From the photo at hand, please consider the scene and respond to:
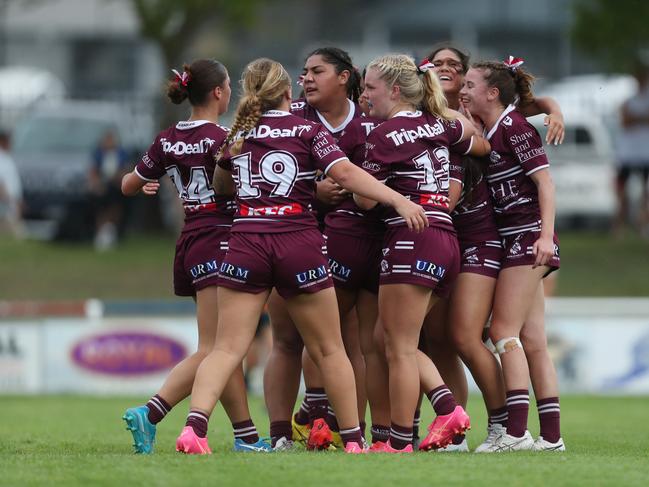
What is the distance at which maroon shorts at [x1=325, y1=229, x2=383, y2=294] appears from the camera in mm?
7789

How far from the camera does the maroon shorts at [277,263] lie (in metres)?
7.19

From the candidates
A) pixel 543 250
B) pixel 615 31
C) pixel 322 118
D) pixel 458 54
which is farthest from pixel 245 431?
pixel 615 31

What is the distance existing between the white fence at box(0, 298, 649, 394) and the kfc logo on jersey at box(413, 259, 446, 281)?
26.7ft

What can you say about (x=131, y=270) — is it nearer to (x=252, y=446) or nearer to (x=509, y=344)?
(x=252, y=446)

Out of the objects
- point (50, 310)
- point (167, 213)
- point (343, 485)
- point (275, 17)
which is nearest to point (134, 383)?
point (50, 310)

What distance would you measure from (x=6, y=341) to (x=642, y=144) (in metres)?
9.06

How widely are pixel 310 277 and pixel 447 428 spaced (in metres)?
1.14

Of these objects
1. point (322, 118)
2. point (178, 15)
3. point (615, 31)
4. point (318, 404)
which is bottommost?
point (318, 404)

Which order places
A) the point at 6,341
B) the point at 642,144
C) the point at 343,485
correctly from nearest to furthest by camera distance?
the point at 343,485 < the point at 6,341 < the point at 642,144

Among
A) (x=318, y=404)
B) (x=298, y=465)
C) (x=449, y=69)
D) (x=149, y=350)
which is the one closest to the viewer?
(x=298, y=465)

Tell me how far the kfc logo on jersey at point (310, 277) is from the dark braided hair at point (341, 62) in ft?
4.36

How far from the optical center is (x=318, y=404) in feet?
26.9

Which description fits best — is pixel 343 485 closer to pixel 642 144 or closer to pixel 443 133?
pixel 443 133

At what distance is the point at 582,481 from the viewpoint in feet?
20.8
